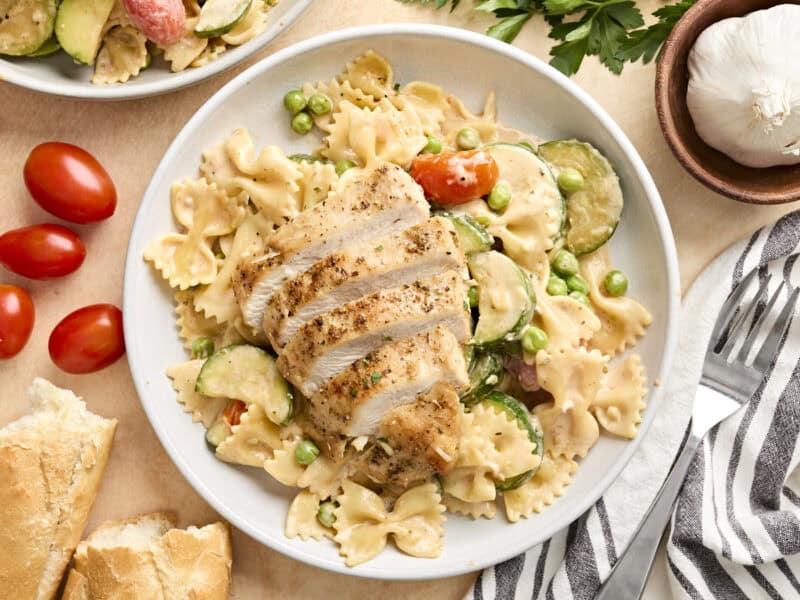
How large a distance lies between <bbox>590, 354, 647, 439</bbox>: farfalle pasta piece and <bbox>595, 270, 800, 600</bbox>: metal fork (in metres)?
0.54

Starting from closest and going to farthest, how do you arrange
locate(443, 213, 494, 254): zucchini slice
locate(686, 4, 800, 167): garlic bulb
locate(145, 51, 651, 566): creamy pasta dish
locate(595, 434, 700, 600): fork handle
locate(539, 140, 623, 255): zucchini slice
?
locate(145, 51, 651, 566): creamy pasta dish < locate(686, 4, 800, 167): garlic bulb < locate(443, 213, 494, 254): zucchini slice < locate(539, 140, 623, 255): zucchini slice < locate(595, 434, 700, 600): fork handle

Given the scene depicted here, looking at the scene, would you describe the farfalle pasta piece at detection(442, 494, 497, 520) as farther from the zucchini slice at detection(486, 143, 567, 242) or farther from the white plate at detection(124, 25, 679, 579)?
the zucchini slice at detection(486, 143, 567, 242)

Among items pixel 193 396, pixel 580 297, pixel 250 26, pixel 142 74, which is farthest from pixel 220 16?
pixel 580 297

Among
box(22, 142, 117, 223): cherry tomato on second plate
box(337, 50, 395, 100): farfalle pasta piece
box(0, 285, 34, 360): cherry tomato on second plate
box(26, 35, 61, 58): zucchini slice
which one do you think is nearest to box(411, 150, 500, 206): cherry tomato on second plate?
box(337, 50, 395, 100): farfalle pasta piece

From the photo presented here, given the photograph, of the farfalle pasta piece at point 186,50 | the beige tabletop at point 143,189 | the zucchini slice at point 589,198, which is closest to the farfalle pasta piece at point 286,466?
the beige tabletop at point 143,189

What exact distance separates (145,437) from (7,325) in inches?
46.3

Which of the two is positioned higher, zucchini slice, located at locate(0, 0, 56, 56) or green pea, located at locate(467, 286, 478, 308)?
zucchini slice, located at locate(0, 0, 56, 56)

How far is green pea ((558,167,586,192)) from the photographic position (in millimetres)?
5581

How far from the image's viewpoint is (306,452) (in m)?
5.46

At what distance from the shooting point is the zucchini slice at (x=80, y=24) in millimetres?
5547

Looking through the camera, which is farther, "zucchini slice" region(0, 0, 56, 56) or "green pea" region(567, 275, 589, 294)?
"green pea" region(567, 275, 589, 294)

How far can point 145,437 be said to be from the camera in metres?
6.05

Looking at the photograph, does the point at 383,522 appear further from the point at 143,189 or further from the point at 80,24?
the point at 80,24

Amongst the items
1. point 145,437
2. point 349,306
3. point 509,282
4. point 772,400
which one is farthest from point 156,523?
point 772,400
